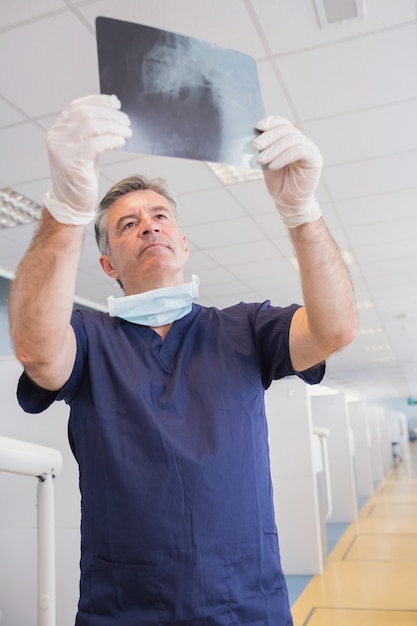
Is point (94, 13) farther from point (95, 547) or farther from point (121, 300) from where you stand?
point (95, 547)

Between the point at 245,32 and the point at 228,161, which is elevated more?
the point at 245,32

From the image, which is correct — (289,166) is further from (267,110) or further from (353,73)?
(267,110)

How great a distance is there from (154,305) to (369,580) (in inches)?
132

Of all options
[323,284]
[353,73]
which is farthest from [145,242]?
[353,73]

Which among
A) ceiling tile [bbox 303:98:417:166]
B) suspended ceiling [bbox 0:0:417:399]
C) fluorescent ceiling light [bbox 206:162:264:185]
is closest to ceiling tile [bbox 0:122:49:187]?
suspended ceiling [bbox 0:0:417:399]

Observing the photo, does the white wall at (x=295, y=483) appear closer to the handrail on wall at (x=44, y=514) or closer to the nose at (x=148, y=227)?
the handrail on wall at (x=44, y=514)

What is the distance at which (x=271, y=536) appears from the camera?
1078mm

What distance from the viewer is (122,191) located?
129 cm

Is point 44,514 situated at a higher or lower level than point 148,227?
lower

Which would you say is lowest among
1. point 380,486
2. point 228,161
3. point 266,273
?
point 380,486

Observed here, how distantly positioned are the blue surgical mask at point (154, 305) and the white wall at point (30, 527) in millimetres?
1089

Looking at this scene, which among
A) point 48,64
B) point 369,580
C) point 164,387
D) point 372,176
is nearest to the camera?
point 164,387

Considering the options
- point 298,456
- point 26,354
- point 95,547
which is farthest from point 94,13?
point 298,456

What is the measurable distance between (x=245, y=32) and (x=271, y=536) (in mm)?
A: 2265
